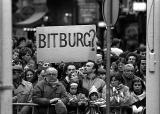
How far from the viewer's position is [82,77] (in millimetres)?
15039

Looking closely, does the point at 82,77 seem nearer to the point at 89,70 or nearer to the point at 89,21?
the point at 89,70

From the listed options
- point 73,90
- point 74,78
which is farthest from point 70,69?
point 73,90

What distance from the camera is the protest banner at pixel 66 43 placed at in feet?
51.6

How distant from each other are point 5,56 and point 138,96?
4818 mm

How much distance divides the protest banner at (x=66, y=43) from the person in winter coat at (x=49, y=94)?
223 cm

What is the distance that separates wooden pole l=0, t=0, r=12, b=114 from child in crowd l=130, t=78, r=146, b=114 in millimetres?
4213

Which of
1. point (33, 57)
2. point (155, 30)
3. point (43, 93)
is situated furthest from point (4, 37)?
point (33, 57)

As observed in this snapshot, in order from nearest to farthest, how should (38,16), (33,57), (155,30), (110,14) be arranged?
(155,30) → (110,14) → (33,57) → (38,16)

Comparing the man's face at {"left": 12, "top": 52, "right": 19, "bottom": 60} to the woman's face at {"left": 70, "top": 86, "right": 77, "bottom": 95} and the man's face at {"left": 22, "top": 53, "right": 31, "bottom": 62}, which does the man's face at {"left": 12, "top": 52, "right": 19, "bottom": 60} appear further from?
the woman's face at {"left": 70, "top": 86, "right": 77, "bottom": 95}

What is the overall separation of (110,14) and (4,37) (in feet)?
12.4

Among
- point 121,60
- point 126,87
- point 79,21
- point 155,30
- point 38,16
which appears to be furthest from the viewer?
point 79,21

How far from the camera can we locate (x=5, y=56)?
9531 mm

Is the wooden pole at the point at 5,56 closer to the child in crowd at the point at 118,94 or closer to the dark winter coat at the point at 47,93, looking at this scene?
the dark winter coat at the point at 47,93

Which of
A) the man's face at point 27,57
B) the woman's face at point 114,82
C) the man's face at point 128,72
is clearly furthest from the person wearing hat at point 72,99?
the man's face at point 27,57
